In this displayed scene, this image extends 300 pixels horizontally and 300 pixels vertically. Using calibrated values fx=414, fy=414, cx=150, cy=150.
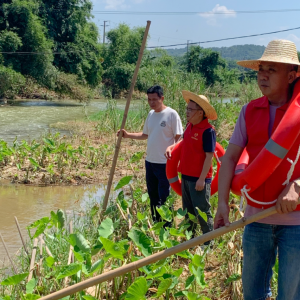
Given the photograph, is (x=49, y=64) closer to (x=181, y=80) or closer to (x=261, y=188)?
(x=181, y=80)

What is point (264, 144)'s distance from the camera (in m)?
2.05

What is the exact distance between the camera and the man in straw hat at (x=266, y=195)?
6.43ft

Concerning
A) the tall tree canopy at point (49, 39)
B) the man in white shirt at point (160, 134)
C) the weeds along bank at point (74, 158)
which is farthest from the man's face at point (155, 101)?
the tall tree canopy at point (49, 39)

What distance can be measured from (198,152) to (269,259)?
1672 mm

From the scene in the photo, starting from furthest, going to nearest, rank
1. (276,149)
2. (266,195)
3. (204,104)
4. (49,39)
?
(49,39), (204,104), (266,195), (276,149)

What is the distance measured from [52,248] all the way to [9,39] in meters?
25.9

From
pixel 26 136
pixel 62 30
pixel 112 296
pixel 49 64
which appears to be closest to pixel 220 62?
pixel 62 30

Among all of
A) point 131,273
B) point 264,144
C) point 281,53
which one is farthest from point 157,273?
point 281,53

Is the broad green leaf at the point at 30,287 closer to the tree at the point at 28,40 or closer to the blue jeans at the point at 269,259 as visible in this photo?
the blue jeans at the point at 269,259

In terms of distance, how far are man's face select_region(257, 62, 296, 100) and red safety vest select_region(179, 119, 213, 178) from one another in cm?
156

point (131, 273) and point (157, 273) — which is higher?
point (157, 273)

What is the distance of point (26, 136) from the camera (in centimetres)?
1315

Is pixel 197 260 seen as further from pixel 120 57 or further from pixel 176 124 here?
pixel 120 57

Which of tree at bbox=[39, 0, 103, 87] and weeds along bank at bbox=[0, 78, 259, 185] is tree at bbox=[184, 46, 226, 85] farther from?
weeds along bank at bbox=[0, 78, 259, 185]
